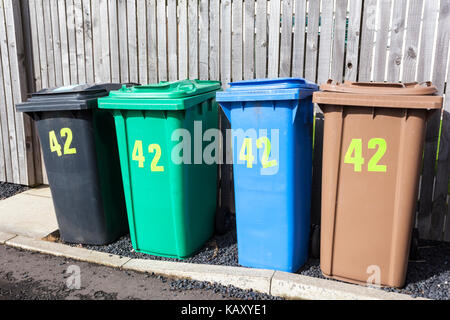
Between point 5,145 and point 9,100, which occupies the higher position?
point 9,100

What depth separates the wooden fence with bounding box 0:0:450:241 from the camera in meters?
3.59

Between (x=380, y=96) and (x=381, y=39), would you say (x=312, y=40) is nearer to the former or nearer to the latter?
(x=381, y=39)

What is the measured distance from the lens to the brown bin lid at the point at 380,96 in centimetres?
271

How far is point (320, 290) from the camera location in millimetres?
3061

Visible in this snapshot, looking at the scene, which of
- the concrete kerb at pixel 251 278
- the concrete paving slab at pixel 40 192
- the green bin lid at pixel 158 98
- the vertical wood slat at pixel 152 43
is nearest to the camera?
the concrete kerb at pixel 251 278

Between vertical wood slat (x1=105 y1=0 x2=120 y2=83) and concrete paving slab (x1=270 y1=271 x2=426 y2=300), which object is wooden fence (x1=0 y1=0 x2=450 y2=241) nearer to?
vertical wood slat (x1=105 y1=0 x2=120 y2=83)

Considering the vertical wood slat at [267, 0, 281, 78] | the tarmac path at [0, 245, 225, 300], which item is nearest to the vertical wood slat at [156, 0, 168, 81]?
the vertical wood slat at [267, 0, 281, 78]

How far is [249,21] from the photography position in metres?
4.07

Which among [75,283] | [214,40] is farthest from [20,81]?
[75,283]

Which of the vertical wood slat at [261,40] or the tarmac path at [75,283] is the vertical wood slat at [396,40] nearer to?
the vertical wood slat at [261,40]

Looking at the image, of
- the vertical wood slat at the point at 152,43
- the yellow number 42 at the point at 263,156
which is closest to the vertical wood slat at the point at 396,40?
the yellow number 42 at the point at 263,156

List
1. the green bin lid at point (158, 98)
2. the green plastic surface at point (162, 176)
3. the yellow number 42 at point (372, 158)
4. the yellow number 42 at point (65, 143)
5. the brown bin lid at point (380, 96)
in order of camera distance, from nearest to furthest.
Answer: the brown bin lid at point (380, 96)
the yellow number 42 at point (372, 158)
the green bin lid at point (158, 98)
the green plastic surface at point (162, 176)
the yellow number 42 at point (65, 143)

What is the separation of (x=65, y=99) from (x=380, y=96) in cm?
269
